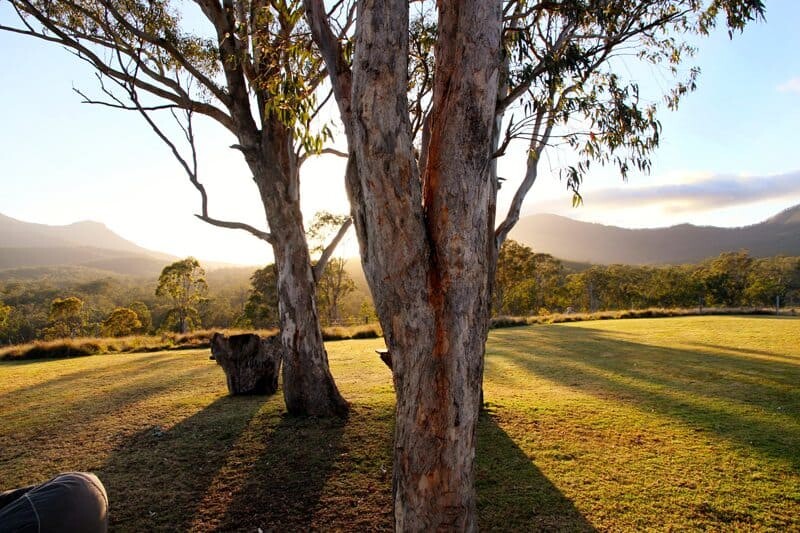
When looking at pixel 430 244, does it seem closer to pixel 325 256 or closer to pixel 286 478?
pixel 286 478

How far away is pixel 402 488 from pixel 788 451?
4247mm

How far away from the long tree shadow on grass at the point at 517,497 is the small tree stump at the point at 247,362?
3.94 meters

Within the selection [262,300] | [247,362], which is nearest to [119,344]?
[247,362]

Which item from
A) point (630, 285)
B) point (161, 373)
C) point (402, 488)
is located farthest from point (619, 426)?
point (630, 285)

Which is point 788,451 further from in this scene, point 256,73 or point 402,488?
point 256,73

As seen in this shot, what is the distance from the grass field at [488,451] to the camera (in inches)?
133

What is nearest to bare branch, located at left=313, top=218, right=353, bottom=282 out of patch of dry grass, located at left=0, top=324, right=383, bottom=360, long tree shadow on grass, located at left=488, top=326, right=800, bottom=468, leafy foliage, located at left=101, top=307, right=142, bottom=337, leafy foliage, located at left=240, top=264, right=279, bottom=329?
long tree shadow on grass, located at left=488, top=326, right=800, bottom=468

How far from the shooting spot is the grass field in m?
3.39

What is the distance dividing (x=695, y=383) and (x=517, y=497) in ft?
18.1

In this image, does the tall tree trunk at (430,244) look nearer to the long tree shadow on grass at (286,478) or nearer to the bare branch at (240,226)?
the long tree shadow on grass at (286,478)

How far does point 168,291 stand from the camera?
99.3 feet

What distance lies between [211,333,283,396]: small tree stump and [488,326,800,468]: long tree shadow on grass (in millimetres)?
5175

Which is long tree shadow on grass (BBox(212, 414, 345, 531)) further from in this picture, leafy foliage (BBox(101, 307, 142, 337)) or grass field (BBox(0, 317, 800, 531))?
leafy foliage (BBox(101, 307, 142, 337))

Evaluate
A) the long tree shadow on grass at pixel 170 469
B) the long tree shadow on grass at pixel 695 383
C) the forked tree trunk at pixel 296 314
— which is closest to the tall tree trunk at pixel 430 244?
the long tree shadow on grass at pixel 170 469
